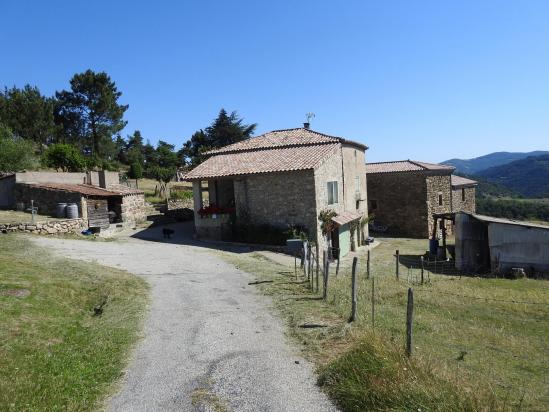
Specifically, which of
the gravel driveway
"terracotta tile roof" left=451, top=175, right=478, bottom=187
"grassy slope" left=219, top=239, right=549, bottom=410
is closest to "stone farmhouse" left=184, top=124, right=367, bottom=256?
"grassy slope" left=219, top=239, right=549, bottom=410

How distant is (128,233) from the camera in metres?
26.7

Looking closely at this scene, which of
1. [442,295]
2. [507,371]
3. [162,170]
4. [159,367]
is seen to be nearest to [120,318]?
[159,367]

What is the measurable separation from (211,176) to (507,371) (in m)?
19.7

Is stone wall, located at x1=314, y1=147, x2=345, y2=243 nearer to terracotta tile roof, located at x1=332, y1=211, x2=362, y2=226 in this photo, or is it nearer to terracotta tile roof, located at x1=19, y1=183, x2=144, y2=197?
terracotta tile roof, located at x1=332, y1=211, x2=362, y2=226

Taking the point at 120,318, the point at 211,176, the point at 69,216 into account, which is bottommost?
the point at 120,318

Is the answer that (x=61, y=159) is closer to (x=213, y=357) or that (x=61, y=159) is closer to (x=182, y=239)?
(x=182, y=239)

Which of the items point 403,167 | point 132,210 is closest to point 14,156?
point 132,210

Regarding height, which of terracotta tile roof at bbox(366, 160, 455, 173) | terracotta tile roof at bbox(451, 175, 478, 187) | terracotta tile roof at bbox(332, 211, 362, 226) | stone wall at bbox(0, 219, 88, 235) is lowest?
terracotta tile roof at bbox(332, 211, 362, 226)

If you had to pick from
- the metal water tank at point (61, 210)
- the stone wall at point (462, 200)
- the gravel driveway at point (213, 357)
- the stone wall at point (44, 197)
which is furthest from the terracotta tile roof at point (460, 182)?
the metal water tank at point (61, 210)

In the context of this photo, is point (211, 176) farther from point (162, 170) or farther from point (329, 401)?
point (162, 170)

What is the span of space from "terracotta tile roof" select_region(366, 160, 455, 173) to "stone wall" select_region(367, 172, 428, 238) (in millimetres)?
374

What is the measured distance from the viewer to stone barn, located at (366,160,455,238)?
3547 cm

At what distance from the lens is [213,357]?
7.94 metres

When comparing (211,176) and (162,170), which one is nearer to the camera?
(211,176)
